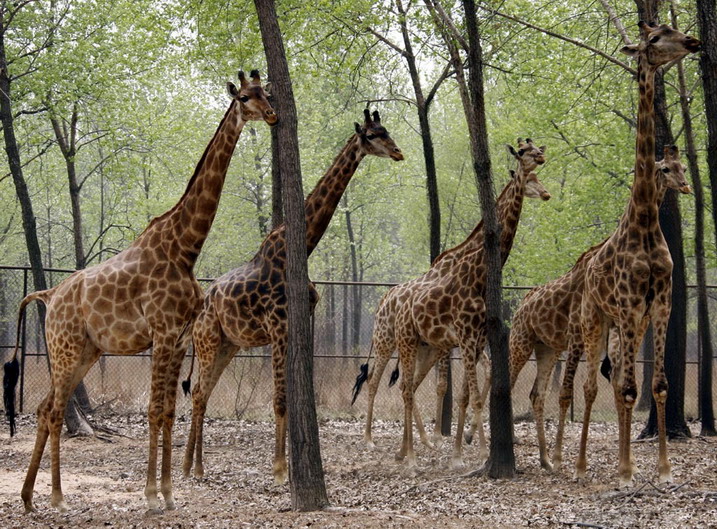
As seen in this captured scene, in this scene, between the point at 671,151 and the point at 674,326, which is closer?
the point at 671,151

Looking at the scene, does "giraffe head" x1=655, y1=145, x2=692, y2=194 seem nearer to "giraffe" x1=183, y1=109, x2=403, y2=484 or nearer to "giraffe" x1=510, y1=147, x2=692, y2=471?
"giraffe" x1=510, y1=147, x2=692, y2=471

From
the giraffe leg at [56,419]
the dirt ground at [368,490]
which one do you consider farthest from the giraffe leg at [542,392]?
the giraffe leg at [56,419]

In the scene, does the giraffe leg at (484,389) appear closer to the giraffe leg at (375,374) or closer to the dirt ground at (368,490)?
the dirt ground at (368,490)

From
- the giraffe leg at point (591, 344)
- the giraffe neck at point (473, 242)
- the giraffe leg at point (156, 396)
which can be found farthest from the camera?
the giraffe neck at point (473, 242)

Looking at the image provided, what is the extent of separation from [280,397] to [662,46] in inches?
206

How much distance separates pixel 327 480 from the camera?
9586mm

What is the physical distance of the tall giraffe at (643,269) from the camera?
8.07 meters

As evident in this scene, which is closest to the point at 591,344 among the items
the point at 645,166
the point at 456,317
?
the point at 456,317

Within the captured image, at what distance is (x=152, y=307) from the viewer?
7.47 metres

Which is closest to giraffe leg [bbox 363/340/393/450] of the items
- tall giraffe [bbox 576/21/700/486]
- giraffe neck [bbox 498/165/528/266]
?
giraffe neck [bbox 498/165/528/266]

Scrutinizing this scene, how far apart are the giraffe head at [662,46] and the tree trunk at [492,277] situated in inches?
64.8

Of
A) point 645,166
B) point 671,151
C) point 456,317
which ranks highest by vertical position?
point 671,151

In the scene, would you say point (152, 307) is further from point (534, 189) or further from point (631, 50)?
point (534, 189)

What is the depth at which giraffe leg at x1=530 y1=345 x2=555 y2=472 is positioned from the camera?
9.80 metres
